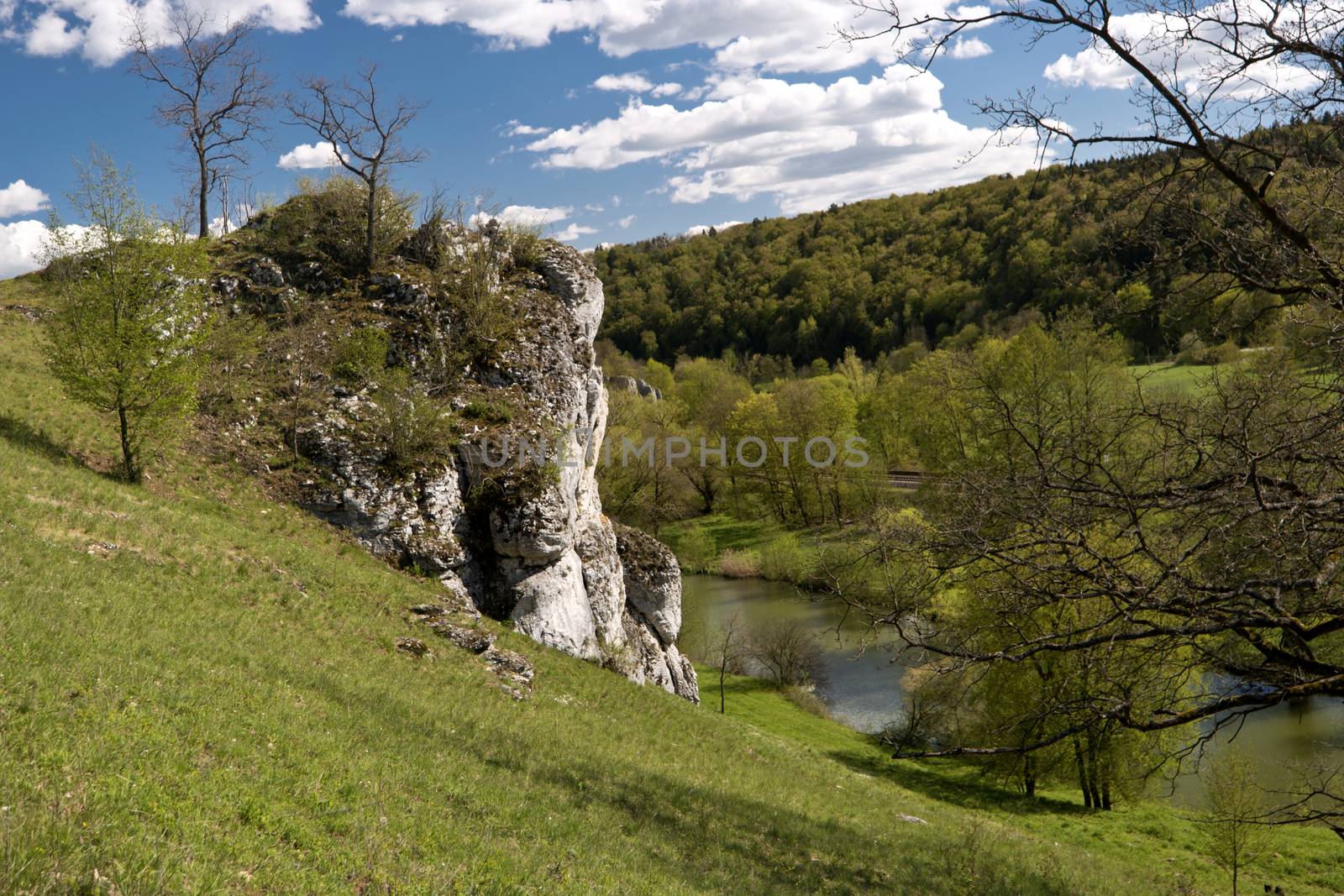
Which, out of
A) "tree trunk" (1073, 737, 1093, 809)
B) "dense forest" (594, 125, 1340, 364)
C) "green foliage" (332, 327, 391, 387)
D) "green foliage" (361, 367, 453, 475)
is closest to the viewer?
"green foliage" (361, 367, 453, 475)

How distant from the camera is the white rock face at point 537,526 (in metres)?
19.8

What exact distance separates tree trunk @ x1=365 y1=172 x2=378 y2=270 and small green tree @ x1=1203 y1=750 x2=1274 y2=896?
2821 centimetres

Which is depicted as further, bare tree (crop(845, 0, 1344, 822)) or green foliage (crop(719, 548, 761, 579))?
green foliage (crop(719, 548, 761, 579))

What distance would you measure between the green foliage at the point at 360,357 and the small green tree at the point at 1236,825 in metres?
22.6

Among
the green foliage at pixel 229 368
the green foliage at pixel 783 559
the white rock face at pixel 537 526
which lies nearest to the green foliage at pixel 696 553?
the green foliage at pixel 783 559

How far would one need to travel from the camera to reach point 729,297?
13112cm

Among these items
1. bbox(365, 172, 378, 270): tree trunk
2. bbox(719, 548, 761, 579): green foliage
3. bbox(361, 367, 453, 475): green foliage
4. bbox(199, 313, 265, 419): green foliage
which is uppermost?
bbox(365, 172, 378, 270): tree trunk

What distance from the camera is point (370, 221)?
89.5ft

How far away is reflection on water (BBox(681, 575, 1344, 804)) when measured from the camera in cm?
2311

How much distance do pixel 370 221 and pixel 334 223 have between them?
7.65 feet

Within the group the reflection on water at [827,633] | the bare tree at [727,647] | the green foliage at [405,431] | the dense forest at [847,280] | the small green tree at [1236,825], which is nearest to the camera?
the small green tree at [1236,825]

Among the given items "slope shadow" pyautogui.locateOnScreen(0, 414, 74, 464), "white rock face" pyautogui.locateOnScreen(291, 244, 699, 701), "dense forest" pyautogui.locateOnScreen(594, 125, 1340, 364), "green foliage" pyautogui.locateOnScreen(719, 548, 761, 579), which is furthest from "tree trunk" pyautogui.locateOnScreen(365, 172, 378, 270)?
"dense forest" pyautogui.locateOnScreen(594, 125, 1340, 364)

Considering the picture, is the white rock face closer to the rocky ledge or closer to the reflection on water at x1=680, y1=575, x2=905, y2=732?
the rocky ledge

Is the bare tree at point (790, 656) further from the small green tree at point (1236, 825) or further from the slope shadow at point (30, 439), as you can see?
the slope shadow at point (30, 439)
